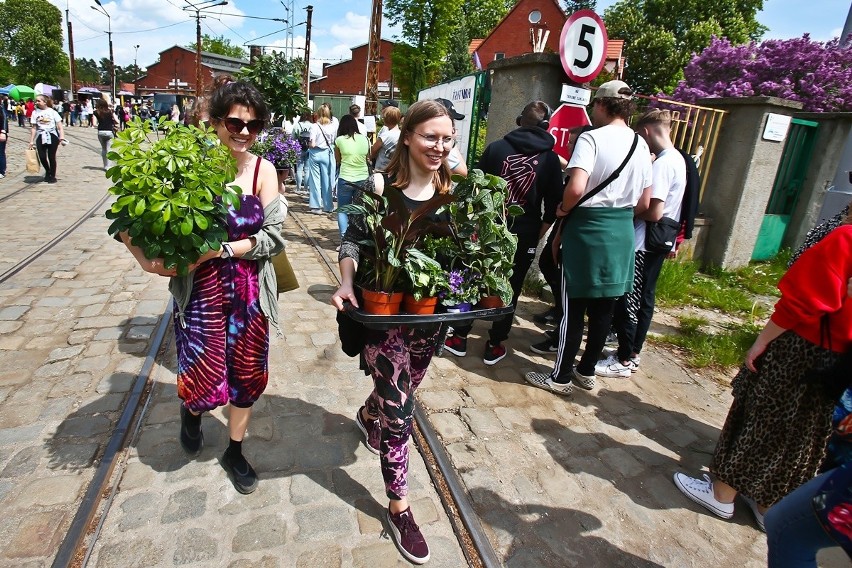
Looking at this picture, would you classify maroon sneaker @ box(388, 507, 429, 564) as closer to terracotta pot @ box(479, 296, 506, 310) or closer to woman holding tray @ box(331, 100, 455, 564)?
woman holding tray @ box(331, 100, 455, 564)

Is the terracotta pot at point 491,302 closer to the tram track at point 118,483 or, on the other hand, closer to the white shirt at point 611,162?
the tram track at point 118,483

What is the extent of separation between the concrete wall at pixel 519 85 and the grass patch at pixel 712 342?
2750 mm

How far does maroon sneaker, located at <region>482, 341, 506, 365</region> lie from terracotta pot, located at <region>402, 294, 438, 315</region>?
222 cm

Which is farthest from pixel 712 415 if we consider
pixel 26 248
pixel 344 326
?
pixel 26 248

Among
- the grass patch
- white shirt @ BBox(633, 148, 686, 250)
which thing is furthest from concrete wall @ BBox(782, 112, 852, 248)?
white shirt @ BBox(633, 148, 686, 250)

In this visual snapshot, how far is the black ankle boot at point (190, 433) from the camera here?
2.63 meters

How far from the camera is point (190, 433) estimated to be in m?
2.65

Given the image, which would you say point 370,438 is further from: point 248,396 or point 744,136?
point 744,136

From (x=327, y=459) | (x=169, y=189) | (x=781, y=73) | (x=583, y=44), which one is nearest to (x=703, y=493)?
(x=327, y=459)

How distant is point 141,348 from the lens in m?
3.92

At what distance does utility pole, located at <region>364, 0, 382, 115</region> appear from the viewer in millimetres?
14109

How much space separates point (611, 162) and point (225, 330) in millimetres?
2562

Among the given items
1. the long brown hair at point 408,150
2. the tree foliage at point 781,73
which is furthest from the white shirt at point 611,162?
the tree foliage at point 781,73

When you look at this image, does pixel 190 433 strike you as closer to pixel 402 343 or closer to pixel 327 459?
pixel 327 459
